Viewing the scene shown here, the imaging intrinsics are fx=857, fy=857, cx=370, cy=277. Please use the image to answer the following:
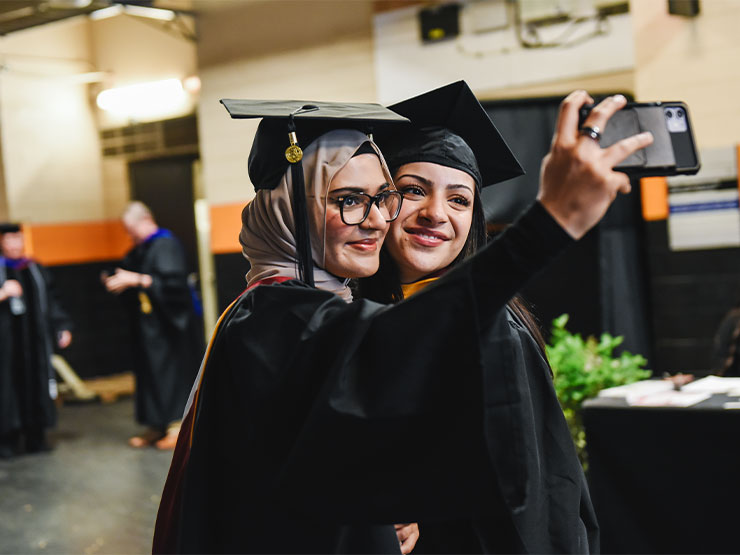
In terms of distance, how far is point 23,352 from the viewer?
23.6 feet

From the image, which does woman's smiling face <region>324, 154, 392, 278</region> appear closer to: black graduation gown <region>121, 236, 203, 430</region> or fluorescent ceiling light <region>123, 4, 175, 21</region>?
black graduation gown <region>121, 236, 203, 430</region>

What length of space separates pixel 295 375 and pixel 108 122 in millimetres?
10386

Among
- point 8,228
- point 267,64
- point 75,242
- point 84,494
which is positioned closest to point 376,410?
point 84,494

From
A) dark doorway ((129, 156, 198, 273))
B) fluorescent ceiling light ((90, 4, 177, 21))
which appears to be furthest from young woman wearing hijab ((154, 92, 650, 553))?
dark doorway ((129, 156, 198, 273))

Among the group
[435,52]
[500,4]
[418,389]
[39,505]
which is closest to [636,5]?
[500,4]

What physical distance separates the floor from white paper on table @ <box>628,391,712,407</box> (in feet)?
8.67

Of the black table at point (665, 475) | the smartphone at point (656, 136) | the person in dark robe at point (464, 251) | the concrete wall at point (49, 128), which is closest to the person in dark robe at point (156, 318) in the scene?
the concrete wall at point (49, 128)

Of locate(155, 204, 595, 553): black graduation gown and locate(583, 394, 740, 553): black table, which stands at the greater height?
locate(155, 204, 595, 553): black graduation gown

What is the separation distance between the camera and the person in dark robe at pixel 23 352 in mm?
7094

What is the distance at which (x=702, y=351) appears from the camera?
596 cm

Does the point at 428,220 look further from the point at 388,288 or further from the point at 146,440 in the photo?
the point at 146,440

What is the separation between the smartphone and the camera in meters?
1.05

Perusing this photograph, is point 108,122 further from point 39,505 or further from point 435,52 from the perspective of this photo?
point 39,505

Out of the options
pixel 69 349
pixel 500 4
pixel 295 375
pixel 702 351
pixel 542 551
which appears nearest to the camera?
pixel 295 375
